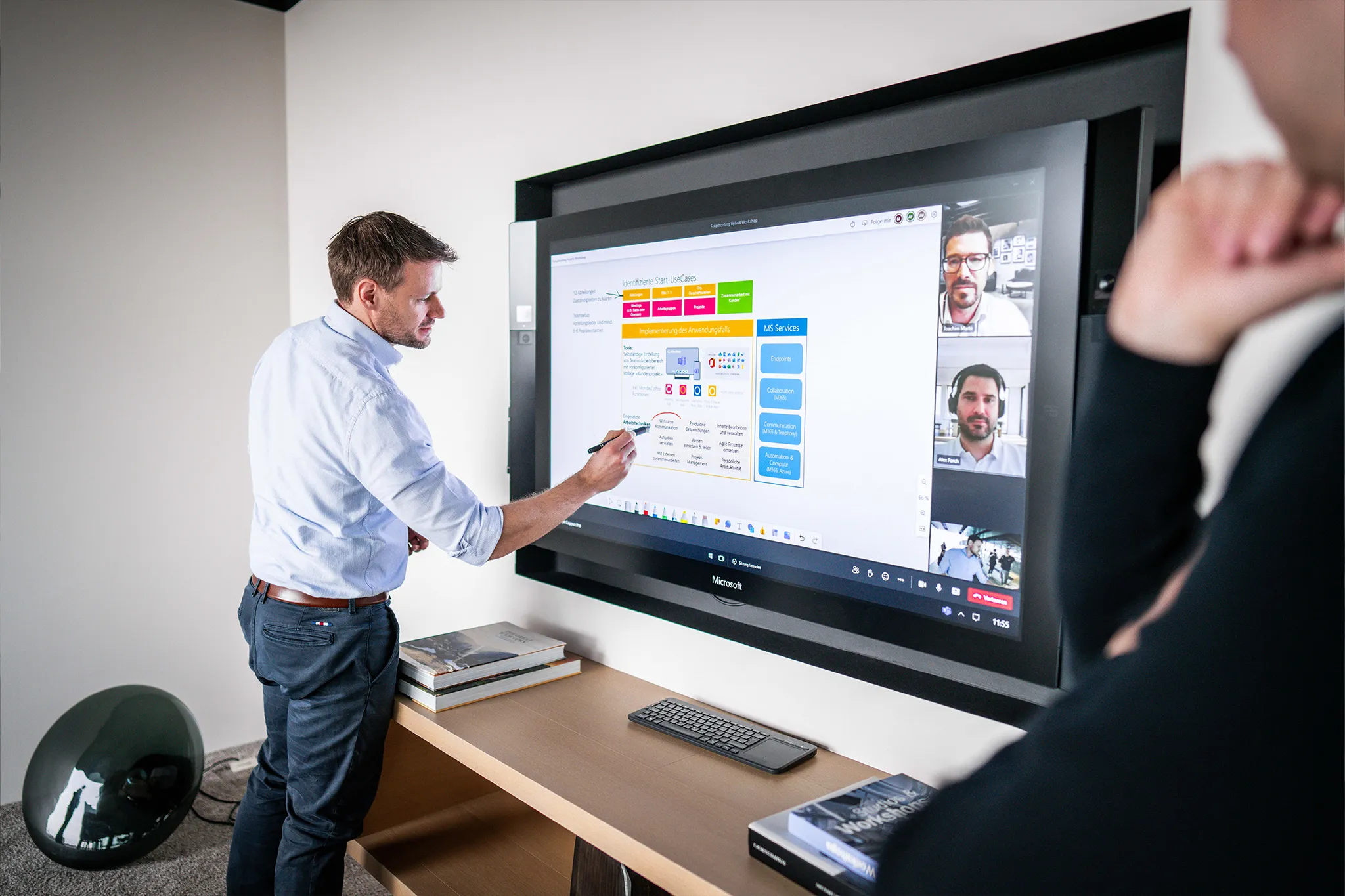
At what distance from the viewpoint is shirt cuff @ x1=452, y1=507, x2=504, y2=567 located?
1.86m

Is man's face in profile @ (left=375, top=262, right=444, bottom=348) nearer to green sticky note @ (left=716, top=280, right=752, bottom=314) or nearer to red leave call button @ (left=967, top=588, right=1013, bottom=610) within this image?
green sticky note @ (left=716, top=280, right=752, bottom=314)

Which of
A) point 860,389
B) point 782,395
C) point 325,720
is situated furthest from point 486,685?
point 860,389

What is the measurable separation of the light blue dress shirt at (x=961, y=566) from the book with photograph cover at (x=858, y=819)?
33 cm

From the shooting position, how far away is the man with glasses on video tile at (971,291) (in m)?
1.29

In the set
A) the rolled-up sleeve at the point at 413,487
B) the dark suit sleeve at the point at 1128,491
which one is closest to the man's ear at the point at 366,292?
the rolled-up sleeve at the point at 413,487

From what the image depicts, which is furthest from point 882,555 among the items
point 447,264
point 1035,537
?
point 447,264

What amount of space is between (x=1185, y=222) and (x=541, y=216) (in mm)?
1988

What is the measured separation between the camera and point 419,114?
267 centimetres

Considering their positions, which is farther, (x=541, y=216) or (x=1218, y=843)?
(x=541, y=216)

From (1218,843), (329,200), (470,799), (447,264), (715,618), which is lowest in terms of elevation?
(470,799)

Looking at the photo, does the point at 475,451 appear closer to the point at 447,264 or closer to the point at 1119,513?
the point at 447,264

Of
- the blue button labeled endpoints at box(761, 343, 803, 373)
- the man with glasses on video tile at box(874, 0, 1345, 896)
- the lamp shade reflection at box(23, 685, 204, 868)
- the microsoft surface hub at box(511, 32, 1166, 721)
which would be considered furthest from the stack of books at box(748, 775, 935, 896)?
the lamp shade reflection at box(23, 685, 204, 868)

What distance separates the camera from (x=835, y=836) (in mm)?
1209

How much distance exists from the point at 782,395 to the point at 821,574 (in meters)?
0.33
